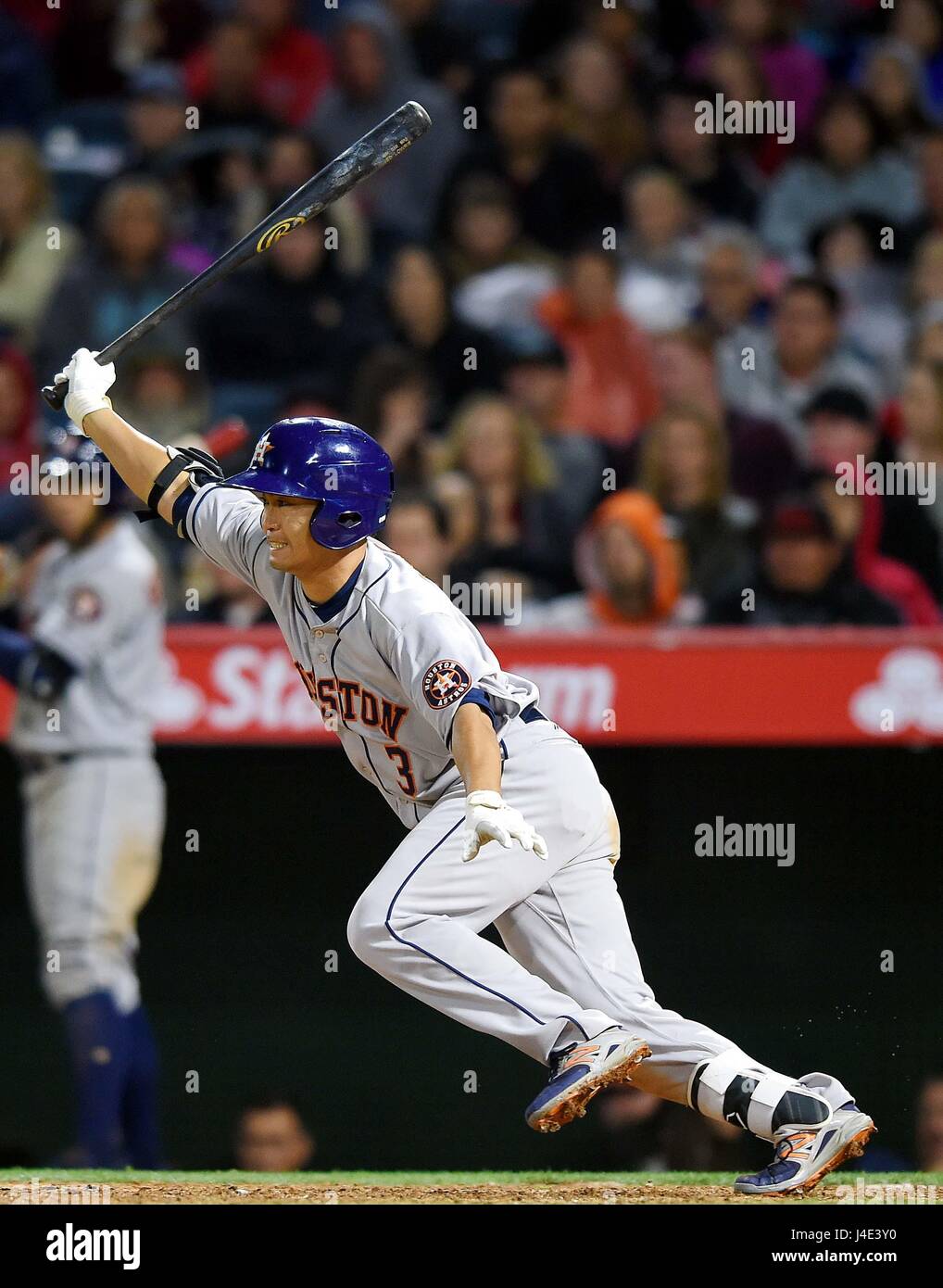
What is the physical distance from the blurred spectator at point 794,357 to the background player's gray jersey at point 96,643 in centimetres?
258

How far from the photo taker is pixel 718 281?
812 centimetres

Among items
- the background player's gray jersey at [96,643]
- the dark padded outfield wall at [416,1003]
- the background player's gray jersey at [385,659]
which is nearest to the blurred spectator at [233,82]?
the background player's gray jersey at [96,643]

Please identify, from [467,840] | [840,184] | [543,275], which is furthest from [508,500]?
[467,840]

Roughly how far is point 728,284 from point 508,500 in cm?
158

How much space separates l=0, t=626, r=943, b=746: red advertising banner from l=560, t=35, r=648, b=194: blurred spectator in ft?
10.3

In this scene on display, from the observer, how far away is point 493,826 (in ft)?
12.3

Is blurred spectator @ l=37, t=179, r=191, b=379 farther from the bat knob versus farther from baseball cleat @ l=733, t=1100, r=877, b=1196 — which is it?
baseball cleat @ l=733, t=1100, r=877, b=1196

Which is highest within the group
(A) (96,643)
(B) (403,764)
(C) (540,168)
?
(C) (540,168)

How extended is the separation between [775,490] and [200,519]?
352cm

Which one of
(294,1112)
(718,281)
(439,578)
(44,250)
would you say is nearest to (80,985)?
(294,1112)

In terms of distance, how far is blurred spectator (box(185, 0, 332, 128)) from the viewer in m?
8.70

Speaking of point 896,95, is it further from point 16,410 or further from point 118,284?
point 16,410

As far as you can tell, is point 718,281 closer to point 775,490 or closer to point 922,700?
point 775,490
